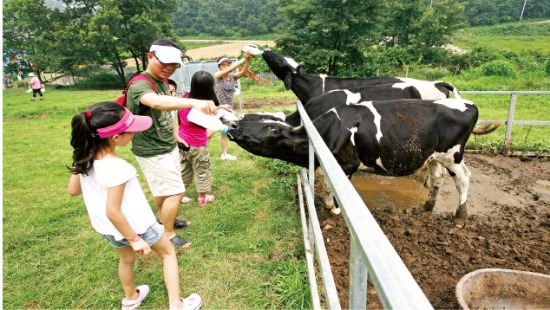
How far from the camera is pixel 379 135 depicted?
3.76 metres

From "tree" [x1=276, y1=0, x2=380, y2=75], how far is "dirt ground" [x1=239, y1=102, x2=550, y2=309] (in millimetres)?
14374

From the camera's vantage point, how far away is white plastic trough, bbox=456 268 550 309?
2.53m

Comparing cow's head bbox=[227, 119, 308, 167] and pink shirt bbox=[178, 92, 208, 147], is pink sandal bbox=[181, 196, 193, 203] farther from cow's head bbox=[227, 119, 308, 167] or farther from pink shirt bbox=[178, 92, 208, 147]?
cow's head bbox=[227, 119, 308, 167]

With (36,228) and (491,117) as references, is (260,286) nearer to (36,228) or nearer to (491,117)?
(36,228)

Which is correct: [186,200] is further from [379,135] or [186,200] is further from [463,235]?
[463,235]

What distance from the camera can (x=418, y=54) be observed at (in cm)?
2680

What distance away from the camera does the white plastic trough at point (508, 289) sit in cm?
253

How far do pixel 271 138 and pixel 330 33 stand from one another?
17.1 meters

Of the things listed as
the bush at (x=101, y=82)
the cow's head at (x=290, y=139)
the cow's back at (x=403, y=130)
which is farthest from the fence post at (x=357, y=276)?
the bush at (x=101, y=82)

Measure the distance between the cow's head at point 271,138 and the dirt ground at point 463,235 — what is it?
985mm

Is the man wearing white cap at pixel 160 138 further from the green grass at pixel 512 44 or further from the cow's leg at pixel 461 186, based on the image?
the green grass at pixel 512 44

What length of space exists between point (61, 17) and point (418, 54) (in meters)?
30.3

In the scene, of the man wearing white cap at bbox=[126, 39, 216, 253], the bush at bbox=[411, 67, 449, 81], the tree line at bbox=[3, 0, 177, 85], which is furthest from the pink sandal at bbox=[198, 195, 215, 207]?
the tree line at bbox=[3, 0, 177, 85]

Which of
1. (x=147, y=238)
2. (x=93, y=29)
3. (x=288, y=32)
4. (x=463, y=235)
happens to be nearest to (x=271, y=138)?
(x=147, y=238)
